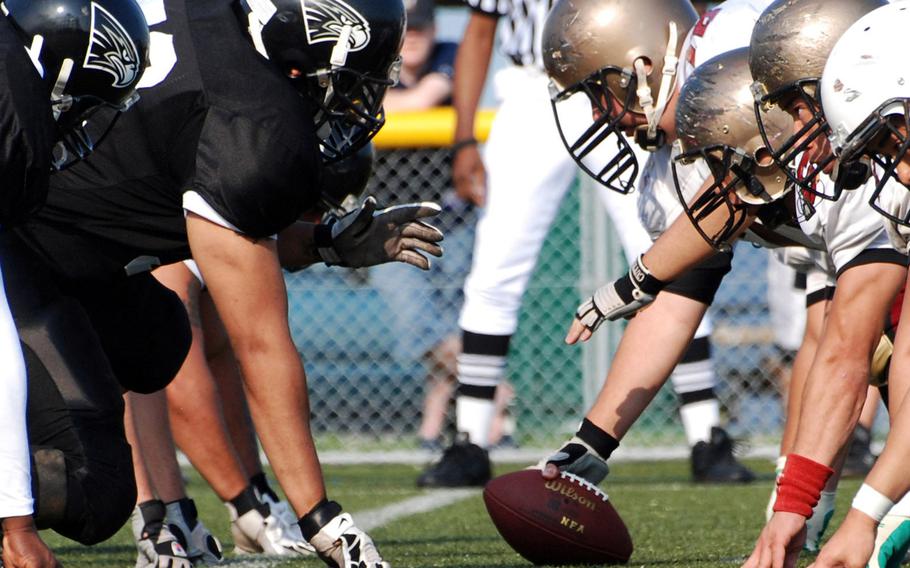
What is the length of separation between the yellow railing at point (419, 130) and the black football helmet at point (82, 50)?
4920 mm

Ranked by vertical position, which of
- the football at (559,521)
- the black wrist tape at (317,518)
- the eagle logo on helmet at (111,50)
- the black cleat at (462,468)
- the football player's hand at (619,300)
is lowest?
the black cleat at (462,468)

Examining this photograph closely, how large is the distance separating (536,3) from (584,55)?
210cm

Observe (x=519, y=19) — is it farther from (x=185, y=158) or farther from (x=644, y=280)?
(x=185, y=158)

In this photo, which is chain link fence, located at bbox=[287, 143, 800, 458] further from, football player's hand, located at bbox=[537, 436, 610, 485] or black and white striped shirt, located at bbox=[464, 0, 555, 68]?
football player's hand, located at bbox=[537, 436, 610, 485]

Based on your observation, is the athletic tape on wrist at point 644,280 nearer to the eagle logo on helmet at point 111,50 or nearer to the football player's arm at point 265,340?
the football player's arm at point 265,340

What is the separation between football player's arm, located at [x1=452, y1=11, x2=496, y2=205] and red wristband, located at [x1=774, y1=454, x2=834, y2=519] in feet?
10.3

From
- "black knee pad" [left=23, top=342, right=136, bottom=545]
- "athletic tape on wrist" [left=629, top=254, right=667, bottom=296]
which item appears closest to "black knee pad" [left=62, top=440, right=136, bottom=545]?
"black knee pad" [left=23, top=342, right=136, bottom=545]

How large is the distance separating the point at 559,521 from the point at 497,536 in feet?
2.89

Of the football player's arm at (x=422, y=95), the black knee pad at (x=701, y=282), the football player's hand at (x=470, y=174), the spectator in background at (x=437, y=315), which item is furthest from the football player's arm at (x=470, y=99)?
the football player's arm at (x=422, y=95)

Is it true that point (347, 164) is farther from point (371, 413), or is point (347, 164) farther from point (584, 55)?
point (371, 413)

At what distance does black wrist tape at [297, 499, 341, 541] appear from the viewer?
9.90 feet

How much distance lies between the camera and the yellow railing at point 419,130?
7.84m

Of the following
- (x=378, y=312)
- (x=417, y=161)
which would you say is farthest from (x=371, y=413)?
(x=417, y=161)

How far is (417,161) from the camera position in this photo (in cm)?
791
